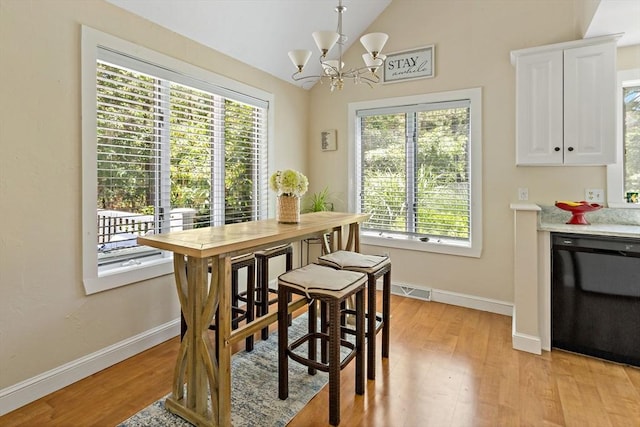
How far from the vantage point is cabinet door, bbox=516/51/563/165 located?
2.79 m

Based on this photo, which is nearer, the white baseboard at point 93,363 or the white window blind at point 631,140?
the white baseboard at point 93,363

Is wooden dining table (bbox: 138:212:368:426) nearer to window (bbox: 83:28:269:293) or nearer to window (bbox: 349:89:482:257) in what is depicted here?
window (bbox: 83:28:269:293)

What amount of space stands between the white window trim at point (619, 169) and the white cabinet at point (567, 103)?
292mm

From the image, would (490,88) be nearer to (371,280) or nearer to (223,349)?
(371,280)

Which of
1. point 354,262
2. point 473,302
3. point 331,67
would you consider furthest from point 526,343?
point 331,67

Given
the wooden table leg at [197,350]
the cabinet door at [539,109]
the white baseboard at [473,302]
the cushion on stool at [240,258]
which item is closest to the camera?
the wooden table leg at [197,350]

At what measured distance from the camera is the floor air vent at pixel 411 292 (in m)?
3.71

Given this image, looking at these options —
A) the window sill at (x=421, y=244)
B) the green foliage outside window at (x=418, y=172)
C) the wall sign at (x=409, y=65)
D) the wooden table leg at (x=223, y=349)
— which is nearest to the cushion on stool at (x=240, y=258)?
the wooden table leg at (x=223, y=349)

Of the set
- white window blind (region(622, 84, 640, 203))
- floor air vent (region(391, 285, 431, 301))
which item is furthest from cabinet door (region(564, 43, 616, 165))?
floor air vent (region(391, 285, 431, 301))

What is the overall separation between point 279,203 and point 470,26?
2654 millimetres

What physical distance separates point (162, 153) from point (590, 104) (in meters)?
3.37

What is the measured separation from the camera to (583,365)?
2.39 m

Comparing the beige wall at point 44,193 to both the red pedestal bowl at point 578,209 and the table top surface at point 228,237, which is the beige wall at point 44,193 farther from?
the red pedestal bowl at point 578,209

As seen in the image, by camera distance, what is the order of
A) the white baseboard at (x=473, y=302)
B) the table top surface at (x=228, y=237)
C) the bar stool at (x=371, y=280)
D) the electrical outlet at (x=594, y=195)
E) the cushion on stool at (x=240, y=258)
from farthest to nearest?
the white baseboard at (x=473, y=302), the electrical outlet at (x=594, y=195), the cushion on stool at (x=240, y=258), the bar stool at (x=371, y=280), the table top surface at (x=228, y=237)
